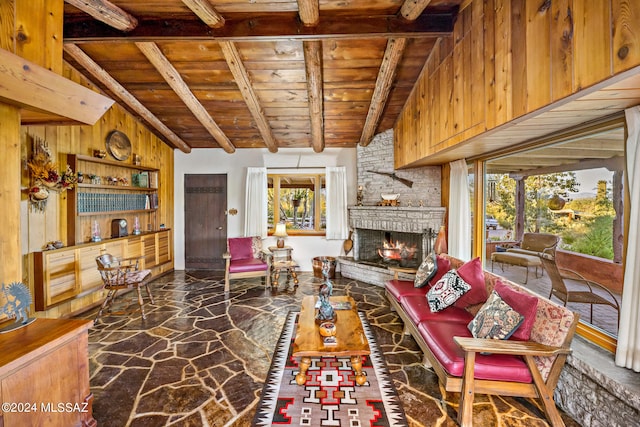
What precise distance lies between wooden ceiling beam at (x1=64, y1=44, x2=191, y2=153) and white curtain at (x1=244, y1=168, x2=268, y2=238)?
1.61 meters

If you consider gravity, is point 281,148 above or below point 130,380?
above

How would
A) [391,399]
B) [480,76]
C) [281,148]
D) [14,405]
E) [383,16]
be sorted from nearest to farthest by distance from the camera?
[14,405] → [391,399] → [480,76] → [383,16] → [281,148]

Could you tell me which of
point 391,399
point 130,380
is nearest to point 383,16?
point 391,399

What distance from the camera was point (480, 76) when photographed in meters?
2.47

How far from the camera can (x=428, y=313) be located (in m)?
2.74

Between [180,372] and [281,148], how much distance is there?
182 inches

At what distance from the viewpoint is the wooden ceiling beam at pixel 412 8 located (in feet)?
8.67

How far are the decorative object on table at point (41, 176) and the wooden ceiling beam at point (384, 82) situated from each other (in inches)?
167

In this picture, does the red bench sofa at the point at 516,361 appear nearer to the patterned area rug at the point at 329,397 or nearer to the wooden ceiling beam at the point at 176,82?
the patterned area rug at the point at 329,397

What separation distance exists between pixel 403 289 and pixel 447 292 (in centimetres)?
73

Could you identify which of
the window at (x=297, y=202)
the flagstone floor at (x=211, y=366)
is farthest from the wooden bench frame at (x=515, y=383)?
the window at (x=297, y=202)

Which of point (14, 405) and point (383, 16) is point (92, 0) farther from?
point (14, 405)

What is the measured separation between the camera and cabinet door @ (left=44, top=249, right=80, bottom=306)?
11.0 feet

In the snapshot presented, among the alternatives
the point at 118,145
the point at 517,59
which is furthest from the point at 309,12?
the point at 118,145
